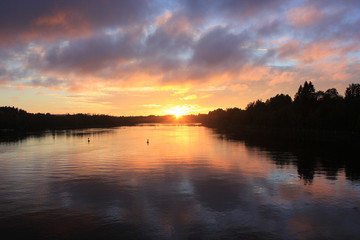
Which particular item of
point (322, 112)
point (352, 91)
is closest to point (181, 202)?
point (322, 112)

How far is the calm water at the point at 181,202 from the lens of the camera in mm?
22703

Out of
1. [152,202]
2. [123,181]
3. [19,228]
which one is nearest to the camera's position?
[19,228]

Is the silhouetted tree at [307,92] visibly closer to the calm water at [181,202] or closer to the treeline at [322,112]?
the treeline at [322,112]

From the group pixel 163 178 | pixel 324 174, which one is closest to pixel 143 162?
pixel 163 178

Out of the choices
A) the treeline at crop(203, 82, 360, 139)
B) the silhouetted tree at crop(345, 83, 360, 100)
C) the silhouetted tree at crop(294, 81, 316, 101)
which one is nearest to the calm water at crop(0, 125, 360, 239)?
the treeline at crop(203, 82, 360, 139)

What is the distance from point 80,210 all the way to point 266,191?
2200 centimetres

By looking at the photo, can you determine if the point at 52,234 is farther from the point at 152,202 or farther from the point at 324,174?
the point at 324,174

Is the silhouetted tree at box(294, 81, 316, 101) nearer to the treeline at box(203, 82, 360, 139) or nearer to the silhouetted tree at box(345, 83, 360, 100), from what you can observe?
the treeline at box(203, 82, 360, 139)

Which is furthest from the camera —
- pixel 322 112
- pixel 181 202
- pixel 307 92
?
pixel 307 92

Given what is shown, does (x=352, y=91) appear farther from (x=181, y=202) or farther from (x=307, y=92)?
(x=181, y=202)

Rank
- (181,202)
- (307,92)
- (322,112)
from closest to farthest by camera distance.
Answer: (181,202)
(322,112)
(307,92)

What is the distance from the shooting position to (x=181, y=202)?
29.8 meters

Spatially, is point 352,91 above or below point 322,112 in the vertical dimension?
above

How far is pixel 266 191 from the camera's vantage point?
112 feet
